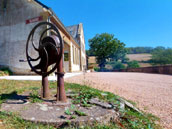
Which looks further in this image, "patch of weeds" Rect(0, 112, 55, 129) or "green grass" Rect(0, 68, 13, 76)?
"green grass" Rect(0, 68, 13, 76)

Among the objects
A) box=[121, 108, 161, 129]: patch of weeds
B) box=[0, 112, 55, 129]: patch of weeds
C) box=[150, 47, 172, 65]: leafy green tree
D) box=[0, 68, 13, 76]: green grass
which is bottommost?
box=[121, 108, 161, 129]: patch of weeds

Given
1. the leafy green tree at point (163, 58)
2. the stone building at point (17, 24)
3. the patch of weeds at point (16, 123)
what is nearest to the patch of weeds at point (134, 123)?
the patch of weeds at point (16, 123)

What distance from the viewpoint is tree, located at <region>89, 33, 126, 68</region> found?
28.3 meters

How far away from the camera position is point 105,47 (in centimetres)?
2881

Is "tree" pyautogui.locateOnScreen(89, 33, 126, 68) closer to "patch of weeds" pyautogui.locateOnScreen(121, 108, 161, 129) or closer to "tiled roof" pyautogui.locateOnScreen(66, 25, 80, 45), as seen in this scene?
"tiled roof" pyautogui.locateOnScreen(66, 25, 80, 45)

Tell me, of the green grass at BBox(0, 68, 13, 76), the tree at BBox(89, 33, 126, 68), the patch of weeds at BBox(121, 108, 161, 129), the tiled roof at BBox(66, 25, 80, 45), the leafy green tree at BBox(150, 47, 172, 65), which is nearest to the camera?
the patch of weeds at BBox(121, 108, 161, 129)

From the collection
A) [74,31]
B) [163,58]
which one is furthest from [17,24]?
[163,58]

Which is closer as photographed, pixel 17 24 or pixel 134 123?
pixel 134 123

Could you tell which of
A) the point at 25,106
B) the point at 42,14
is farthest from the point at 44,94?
the point at 42,14

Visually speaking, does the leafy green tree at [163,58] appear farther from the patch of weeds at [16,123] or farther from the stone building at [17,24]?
the patch of weeds at [16,123]

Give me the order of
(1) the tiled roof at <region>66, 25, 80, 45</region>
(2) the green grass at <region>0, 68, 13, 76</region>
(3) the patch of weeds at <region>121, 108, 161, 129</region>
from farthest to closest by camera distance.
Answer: (1) the tiled roof at <region>66, 25, 80, 45</region>, (2) the green grass at <region>0, 68, 13, 76</region>, (3) the patch of weeds at <region>121, 108, 161, 129</region>

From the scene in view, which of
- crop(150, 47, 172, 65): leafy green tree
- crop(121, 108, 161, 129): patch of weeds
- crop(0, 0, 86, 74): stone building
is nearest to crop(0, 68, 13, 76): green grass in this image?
crop(0, 0, 86, 74): stone building

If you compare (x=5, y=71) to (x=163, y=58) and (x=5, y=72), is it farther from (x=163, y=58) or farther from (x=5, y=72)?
(x=163, y=58)

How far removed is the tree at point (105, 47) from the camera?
28316 millimetres
